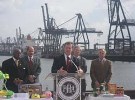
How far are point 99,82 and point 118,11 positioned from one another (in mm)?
68596

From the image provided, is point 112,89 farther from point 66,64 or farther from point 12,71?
point 12,71

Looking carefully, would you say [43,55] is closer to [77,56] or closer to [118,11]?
[118,11]

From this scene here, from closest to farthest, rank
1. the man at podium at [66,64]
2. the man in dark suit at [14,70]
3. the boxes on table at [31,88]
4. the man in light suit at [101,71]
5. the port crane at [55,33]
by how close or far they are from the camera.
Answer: the boxes on table at [31,88] < the man at podium at [66,64] < the man in dark suit at [14,70] < the man in light suit at [101,71] < the port crane at [55,33]

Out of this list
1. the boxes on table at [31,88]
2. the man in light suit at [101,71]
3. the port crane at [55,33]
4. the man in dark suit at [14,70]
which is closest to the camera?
the boxes on table at [31,88]

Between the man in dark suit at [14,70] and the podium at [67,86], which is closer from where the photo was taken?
the podium at [67,86]

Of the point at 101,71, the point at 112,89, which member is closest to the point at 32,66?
the point at 101,71

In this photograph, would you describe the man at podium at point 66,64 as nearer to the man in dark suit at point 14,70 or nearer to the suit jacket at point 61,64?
the suit jacket at point 61,64

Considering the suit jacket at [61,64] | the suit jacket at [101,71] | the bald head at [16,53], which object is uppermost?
the bald head at [16,53]

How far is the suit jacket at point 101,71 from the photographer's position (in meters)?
7.51

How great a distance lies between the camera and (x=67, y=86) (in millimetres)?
6309

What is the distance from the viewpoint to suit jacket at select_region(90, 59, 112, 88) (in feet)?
24.6

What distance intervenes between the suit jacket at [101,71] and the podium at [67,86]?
3.94 feet

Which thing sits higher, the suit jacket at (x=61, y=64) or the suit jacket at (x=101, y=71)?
the suit jacket at (x=61, y=64)

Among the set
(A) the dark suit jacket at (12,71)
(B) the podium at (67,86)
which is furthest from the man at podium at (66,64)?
(A) the dark suit jacket at (12,71)
